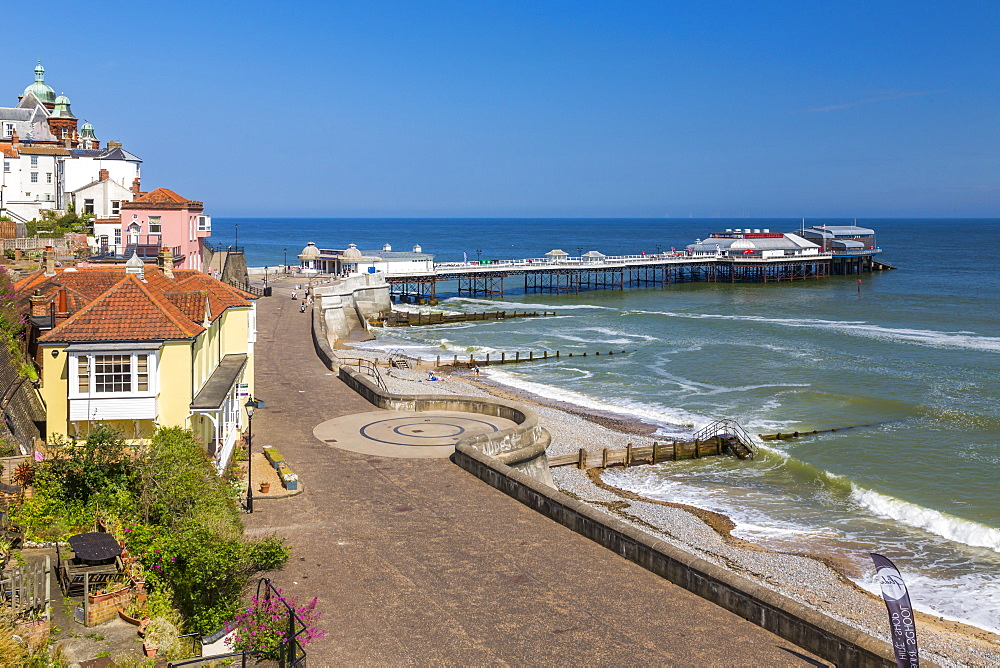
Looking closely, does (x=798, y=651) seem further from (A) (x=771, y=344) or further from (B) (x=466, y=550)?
(A) (x=771, y=344)

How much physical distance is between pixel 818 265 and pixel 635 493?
369ft

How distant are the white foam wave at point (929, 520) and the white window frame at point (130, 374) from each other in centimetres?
2117

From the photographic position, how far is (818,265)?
132 m

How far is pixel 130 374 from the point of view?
758 inches

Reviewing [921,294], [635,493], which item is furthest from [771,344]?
[921,294]

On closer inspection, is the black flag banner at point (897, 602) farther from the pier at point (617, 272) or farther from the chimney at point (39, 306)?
the pier at point (617, 272)

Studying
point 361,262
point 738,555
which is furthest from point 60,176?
point 738,555

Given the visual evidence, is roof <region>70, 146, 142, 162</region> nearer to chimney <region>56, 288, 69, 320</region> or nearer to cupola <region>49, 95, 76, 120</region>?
cupola <region>49, 95, 76, 120</region>

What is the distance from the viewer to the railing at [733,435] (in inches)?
1332

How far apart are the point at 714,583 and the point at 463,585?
4.09 meters

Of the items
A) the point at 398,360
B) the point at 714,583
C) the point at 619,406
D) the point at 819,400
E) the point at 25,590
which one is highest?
the point at 25,590

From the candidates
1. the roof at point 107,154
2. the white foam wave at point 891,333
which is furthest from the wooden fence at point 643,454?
the roof at point 107,154

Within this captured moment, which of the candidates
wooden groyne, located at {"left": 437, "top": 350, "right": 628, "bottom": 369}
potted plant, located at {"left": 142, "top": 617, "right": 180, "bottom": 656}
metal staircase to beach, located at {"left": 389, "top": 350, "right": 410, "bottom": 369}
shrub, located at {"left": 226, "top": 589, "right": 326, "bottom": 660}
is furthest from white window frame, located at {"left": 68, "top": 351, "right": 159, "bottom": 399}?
wooden groyne, located at {"left": 437, "top": 350, "right": 628, "bottom": 369}

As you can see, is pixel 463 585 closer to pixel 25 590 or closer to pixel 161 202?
pixel 25 590
